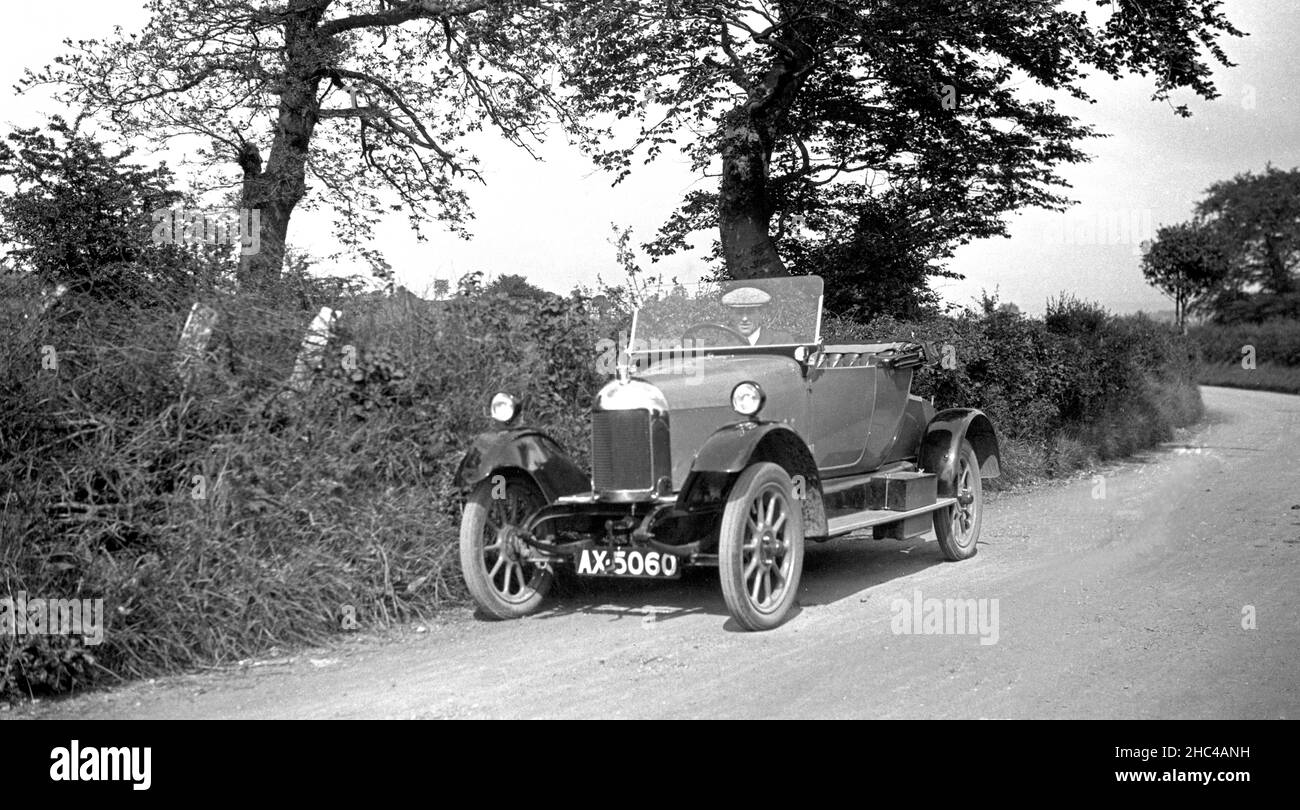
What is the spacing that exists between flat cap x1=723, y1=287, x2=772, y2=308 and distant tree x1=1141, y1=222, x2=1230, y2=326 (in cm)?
4983

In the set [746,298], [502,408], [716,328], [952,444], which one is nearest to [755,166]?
[952,444]

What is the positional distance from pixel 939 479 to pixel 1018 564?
849 millimetres

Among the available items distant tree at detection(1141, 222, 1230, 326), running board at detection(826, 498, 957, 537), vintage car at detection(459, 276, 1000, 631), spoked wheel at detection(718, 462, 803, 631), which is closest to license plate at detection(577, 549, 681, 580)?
vintage car at detection(459, 276, 1000, 631)

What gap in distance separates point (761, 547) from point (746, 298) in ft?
7.14

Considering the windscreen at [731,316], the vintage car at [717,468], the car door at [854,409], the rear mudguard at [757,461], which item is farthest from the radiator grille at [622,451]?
the car door at [854,409]

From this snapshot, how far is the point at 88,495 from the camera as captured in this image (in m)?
5.63

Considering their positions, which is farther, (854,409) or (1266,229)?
(1266,229)

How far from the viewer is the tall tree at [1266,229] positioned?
57500 mm

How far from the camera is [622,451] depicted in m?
6.61

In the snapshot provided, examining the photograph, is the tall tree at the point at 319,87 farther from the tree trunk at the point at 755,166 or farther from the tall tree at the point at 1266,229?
the tall tree at the point at 1266,229

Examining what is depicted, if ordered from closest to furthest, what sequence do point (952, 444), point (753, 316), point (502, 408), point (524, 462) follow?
point (524, 462)
point (502, 408)
point (753, 316)
point (952, 444)

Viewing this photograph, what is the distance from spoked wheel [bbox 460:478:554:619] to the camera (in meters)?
6.49

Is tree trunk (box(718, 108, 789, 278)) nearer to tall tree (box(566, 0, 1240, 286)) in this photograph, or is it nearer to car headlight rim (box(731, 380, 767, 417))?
tall tree (box(566, 0, 1240, 286))

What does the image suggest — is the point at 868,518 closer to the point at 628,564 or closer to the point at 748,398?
the point at 748,398
